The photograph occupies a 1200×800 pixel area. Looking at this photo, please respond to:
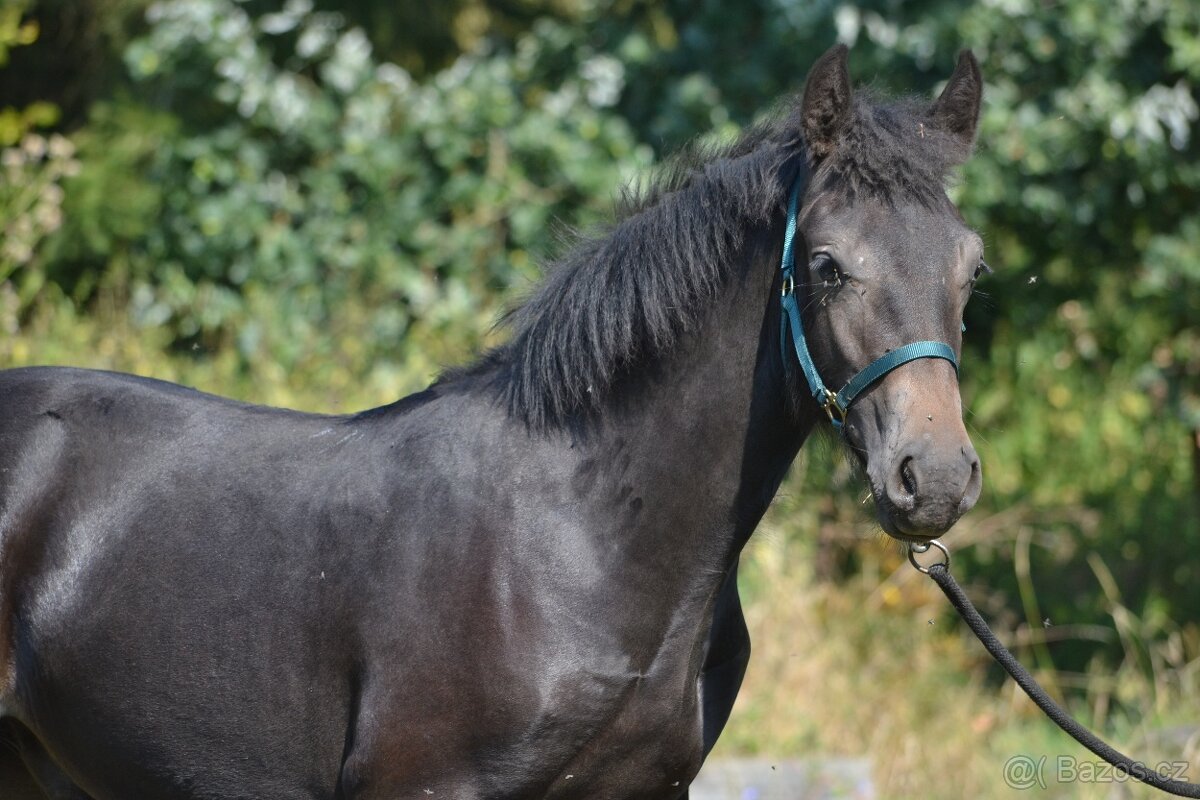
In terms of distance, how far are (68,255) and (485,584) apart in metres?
6.63

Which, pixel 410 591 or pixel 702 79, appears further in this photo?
pixel 702 79

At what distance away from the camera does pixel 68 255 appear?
837 cm

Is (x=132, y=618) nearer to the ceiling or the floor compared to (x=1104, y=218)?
nearer to the ceiling

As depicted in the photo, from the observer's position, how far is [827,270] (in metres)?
2.59

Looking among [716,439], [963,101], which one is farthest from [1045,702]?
[963,101]

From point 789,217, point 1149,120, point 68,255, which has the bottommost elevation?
point 1149,120

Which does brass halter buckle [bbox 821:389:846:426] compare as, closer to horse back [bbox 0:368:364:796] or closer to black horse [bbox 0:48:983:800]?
black horse [bbox 0:48:983:800]

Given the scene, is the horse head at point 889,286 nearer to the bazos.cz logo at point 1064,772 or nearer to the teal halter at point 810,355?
the teal halter at point 810,355

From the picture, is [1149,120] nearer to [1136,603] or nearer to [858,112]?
[1136,603]

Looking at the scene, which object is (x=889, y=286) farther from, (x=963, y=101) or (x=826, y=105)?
(x=963, y=101)

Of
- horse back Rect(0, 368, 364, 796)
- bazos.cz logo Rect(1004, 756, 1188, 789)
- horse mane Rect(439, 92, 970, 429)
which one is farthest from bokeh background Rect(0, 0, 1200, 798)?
horse mane Rect(439, 92, 970, 429)

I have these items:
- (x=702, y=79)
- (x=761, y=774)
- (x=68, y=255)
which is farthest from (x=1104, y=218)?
(x=68, y=255)

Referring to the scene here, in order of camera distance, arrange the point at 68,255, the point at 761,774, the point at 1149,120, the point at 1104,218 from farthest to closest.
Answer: the point at 68,255, the point at 1104,218, the point at 1149,120, the point at 761,774

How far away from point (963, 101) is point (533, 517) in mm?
1347
